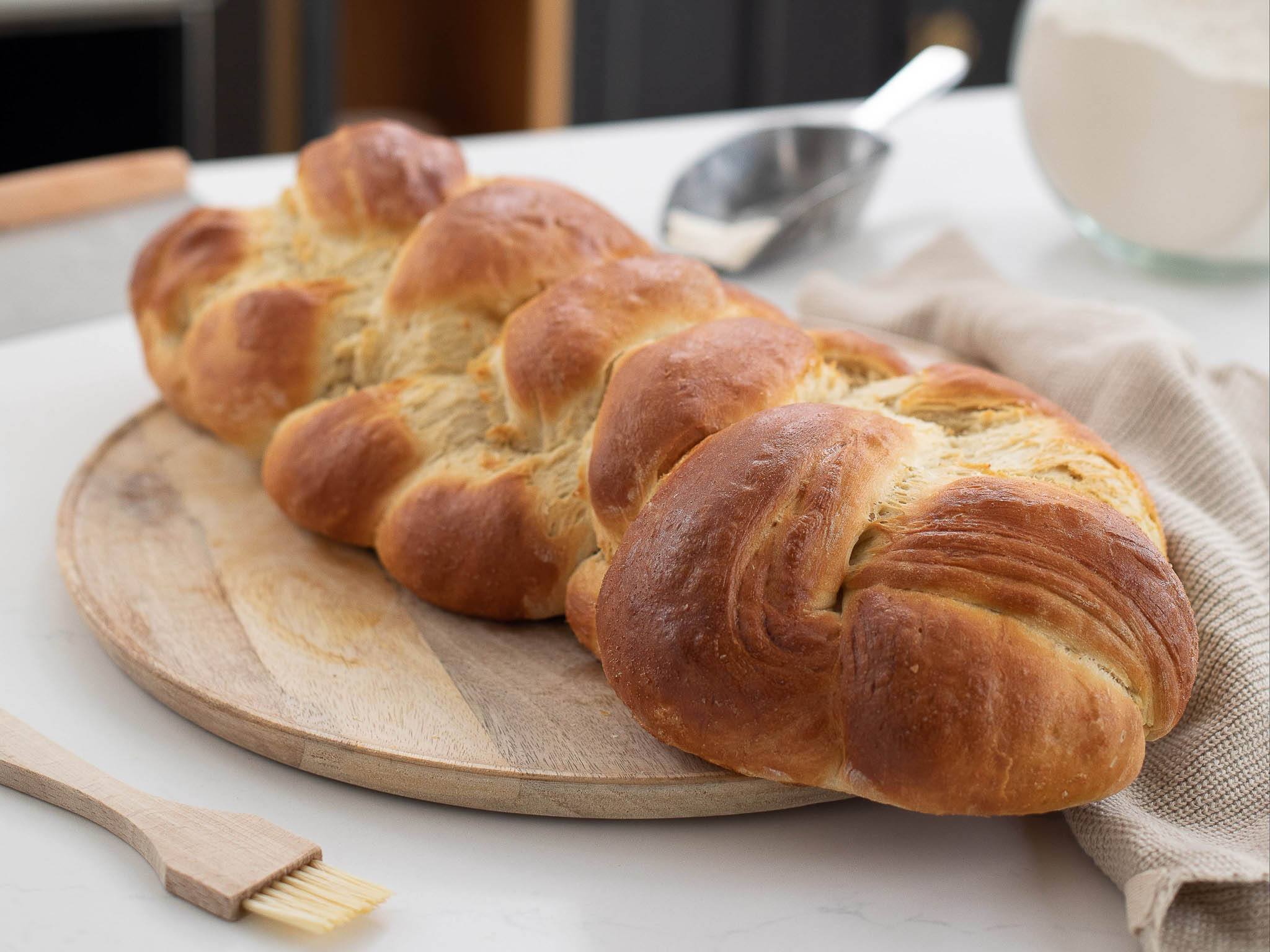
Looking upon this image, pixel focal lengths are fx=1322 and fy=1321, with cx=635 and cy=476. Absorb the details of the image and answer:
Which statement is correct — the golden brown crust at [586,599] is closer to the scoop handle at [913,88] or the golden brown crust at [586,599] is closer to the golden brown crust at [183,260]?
the golden brown crust at [183,260]

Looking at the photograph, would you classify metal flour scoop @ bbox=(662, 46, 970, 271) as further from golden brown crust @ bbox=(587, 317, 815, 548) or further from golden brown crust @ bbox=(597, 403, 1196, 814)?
golden brown crust @ bbox=(597, 403, 1196, 814)

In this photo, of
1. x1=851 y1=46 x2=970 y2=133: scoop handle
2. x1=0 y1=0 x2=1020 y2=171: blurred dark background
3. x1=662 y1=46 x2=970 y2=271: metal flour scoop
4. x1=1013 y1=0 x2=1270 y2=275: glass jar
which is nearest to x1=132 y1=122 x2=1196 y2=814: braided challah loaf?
x1=662 y1=46 x2=970 y2=271: metal flour scoop

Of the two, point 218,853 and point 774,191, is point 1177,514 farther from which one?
point 774,191

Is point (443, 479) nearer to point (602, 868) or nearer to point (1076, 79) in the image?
point (602, 868)

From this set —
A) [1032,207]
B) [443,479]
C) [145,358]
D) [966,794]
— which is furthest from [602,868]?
[1032,207]

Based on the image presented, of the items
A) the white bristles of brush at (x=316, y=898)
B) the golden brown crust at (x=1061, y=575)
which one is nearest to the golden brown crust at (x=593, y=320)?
the golden brown crust at (x=1061, y=575)
